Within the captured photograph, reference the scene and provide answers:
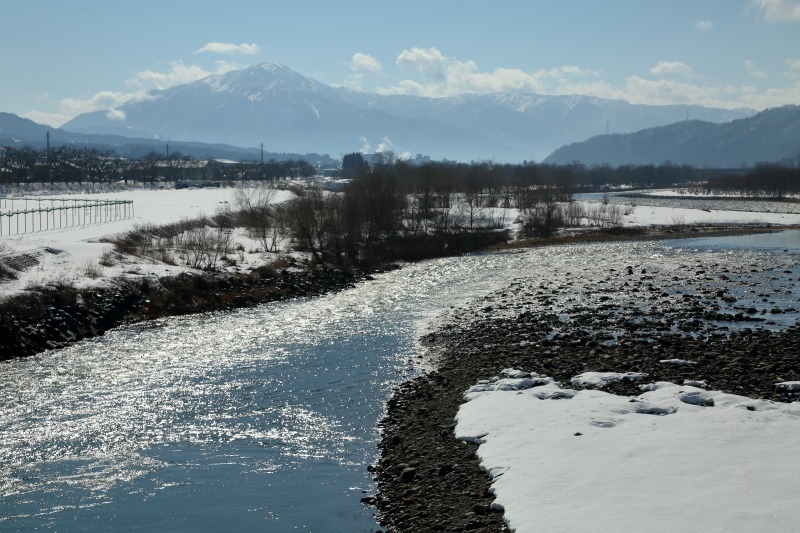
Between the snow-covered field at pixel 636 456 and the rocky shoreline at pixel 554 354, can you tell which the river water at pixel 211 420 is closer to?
the rocky shoreline at pixel 554 354

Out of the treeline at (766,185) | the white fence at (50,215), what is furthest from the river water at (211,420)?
the treeline at (766,185)

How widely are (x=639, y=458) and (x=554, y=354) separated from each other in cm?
915

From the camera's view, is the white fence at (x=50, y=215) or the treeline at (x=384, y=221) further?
the treeline at (x=384, y=221)

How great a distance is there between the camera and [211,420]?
17.8m

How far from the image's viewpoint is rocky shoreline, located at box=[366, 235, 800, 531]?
518 inches

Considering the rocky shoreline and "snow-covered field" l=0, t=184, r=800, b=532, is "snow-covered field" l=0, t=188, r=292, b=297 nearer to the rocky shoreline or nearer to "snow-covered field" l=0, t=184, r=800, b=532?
the rocky shoreline

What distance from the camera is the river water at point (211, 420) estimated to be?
13.1 metres

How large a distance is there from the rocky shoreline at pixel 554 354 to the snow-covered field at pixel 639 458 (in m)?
0.61

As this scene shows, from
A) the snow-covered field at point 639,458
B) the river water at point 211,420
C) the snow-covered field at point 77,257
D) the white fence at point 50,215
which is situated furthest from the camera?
the white fence at point 50,215

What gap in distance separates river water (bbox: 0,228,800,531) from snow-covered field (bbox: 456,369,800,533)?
8.27 feet

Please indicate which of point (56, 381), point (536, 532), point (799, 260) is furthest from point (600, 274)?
point (536, 532)

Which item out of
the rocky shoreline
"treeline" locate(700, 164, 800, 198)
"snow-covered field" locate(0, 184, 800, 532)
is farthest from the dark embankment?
"treeline" locate(700, 164, 800, 198)

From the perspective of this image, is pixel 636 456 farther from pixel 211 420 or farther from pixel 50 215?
pixel 50 215

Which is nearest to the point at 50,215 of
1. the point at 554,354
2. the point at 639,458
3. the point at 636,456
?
the point at 554,354
